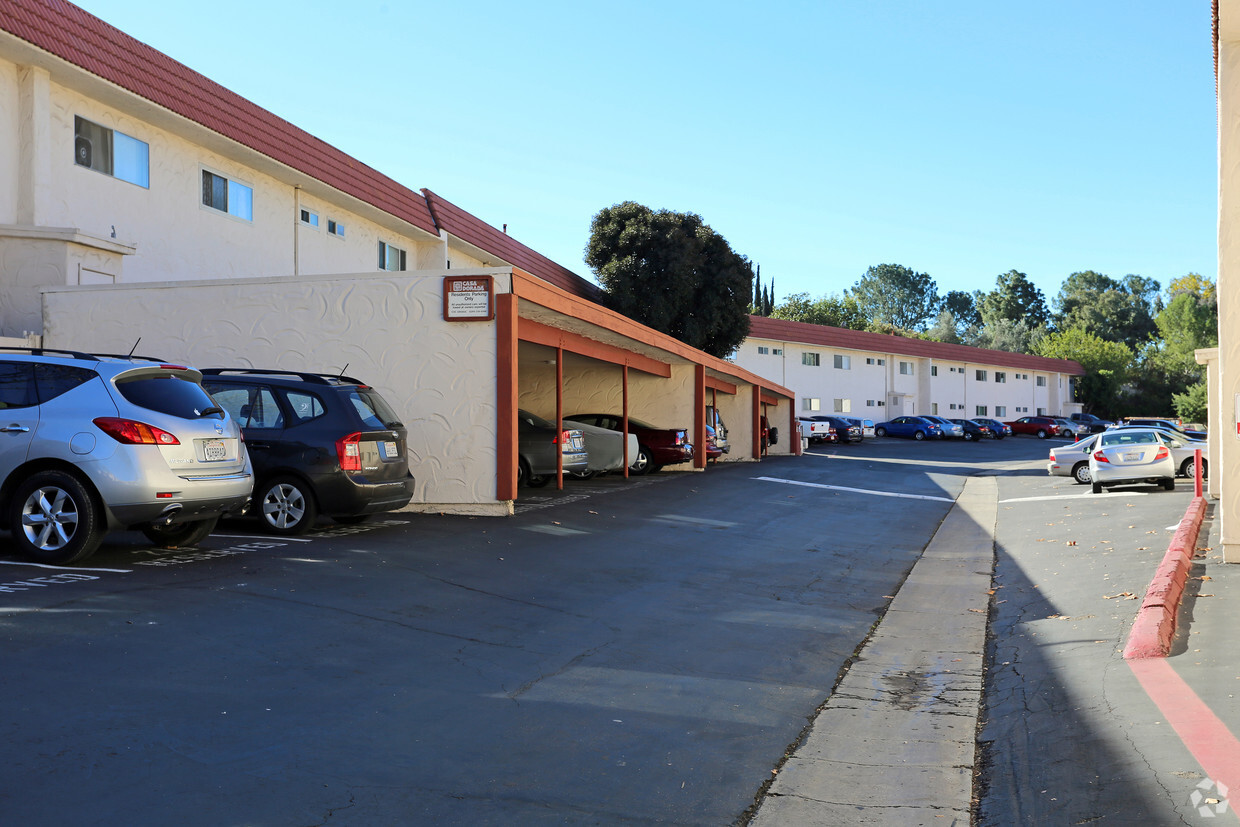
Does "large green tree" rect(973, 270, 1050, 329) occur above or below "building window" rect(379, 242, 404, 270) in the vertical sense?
above

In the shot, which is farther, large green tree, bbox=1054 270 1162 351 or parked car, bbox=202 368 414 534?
large green tree, bbox=1054 270 1162 351

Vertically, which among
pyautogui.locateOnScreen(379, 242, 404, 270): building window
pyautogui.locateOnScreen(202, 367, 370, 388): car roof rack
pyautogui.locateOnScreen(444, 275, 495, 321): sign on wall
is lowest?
pyautogui.locateOnScreen(202, 367, 370, 388): car roof rack

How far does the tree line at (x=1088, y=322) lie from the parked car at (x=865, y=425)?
17636mm

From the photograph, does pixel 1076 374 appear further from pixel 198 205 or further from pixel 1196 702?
pixel 1196 702

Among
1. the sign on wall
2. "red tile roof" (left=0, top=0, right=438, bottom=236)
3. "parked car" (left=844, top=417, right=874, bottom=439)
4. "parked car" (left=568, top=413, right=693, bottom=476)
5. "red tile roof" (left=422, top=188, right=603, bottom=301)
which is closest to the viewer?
the sign on wall

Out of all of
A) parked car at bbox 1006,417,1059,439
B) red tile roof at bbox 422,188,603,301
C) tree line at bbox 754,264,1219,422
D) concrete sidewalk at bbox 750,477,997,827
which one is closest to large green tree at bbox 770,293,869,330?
tree line at bbox 754,264,1219,422

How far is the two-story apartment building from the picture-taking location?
5634 centimetres

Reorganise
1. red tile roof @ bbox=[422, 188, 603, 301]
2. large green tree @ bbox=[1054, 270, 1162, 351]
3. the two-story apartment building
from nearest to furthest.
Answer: red tile roof @ bbox=[422, 188, 603, 301]
the two-story apartment building
large green tree @ bbox=[1054, 270, 1162, 351]

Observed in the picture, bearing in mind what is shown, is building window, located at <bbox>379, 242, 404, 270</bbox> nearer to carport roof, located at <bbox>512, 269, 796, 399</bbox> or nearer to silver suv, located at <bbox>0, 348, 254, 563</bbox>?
carport roof, located at <bbox>512, 269, 796, 399</bbox>

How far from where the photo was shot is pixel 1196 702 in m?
5.64

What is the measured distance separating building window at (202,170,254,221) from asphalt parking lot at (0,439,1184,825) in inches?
396

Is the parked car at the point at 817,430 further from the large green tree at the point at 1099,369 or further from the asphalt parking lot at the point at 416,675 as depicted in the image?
the asphalt parking lot at the point at 416,675

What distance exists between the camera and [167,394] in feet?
29.5

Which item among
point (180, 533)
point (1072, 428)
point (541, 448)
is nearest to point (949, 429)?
point (1072, 428)
